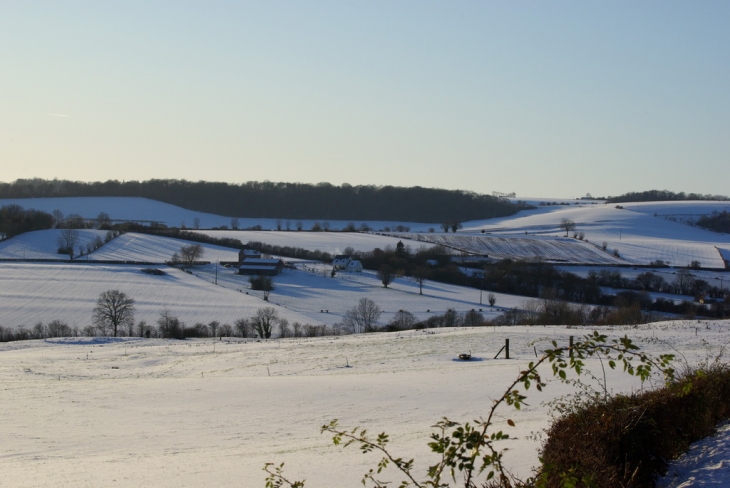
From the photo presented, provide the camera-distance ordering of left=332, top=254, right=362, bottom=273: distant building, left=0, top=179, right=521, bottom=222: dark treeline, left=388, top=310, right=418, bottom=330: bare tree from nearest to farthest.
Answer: left=388, top=310, right=418, bottom=330: bare tree
left=332, top=254, right=362, bottom=273: distant building
left=0, top=179, right=521, bottom=222: dark treeline

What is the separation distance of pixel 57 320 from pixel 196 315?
10873 mm

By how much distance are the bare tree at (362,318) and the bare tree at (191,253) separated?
115 feet

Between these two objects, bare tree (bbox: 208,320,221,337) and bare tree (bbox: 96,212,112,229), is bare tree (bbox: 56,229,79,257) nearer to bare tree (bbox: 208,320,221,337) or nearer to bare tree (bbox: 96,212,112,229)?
bare tree (bbox: 96,212,112,229)

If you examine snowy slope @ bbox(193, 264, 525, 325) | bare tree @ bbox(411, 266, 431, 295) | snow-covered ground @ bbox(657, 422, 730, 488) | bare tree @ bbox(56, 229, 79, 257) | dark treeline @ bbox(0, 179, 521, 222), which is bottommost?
snowy slope @ bbox(193, 264, 525, 325)

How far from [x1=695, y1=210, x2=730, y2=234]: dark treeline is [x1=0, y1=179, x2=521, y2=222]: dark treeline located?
147 feet

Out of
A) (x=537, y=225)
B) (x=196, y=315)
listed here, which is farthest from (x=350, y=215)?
(x=196, y=315)

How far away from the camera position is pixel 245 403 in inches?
754

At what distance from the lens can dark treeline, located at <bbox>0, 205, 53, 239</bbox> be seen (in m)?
99.6

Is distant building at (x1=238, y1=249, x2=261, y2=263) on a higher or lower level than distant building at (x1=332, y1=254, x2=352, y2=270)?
higher

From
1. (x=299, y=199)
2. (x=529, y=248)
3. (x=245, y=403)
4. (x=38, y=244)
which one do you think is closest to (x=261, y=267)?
(x=38, y=244)

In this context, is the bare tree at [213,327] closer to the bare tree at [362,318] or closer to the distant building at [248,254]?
the bare tree at [362,318]

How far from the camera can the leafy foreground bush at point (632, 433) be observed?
7.54 m

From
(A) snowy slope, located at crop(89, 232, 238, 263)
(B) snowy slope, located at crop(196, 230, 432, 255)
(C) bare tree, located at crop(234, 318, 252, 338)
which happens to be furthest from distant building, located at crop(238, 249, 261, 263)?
(C) bare tree, located at crop(234, 318, 252, 338)

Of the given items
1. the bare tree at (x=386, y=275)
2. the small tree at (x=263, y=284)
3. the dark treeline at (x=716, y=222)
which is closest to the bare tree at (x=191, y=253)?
the small tree at (x=263, y=284)
